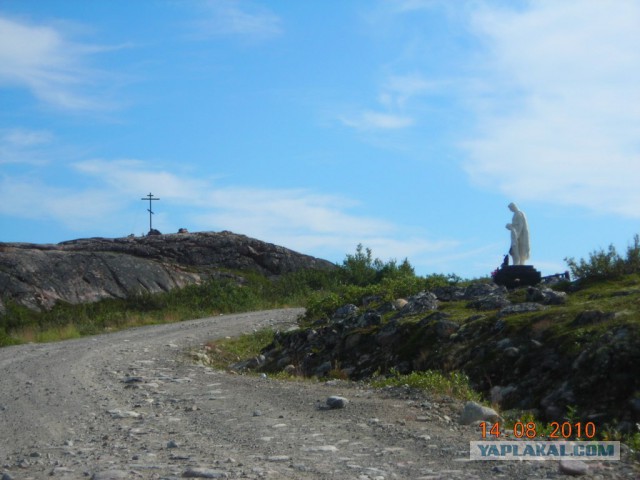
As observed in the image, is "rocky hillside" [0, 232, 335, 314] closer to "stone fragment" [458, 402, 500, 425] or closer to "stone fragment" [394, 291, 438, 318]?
"stone fragment" [394, 291, 438, 318]

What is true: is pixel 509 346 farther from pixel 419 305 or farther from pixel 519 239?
pixel 519 239

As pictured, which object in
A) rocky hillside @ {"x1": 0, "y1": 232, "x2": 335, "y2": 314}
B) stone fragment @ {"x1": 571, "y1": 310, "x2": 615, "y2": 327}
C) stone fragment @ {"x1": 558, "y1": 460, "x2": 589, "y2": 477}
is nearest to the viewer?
stone fragment @ {"x1": 558, "y1": 460, "x2": 589, "y2": 477}

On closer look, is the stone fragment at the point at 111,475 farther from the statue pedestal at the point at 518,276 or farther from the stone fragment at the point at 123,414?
the statue pedestal at the point at 518,276

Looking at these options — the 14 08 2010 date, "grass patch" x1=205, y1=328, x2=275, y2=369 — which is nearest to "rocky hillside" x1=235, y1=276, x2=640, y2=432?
the 14 08 2010 date

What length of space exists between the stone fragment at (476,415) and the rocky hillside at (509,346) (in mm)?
787

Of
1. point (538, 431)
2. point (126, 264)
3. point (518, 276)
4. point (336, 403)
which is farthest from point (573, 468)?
point (126, 264)

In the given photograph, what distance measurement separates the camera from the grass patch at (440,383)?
948 cm

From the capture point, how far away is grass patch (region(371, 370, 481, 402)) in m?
9.48

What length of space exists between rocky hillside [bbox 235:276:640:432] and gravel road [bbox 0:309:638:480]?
1.09 metres

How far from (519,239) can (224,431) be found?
1323cm

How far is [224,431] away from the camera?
796 centimetres

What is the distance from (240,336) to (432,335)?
8.73 m

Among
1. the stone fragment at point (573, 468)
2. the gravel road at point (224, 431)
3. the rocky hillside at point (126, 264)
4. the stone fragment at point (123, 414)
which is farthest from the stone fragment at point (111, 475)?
the rocky hillside at point (126, 264)

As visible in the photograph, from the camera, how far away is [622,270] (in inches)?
597
